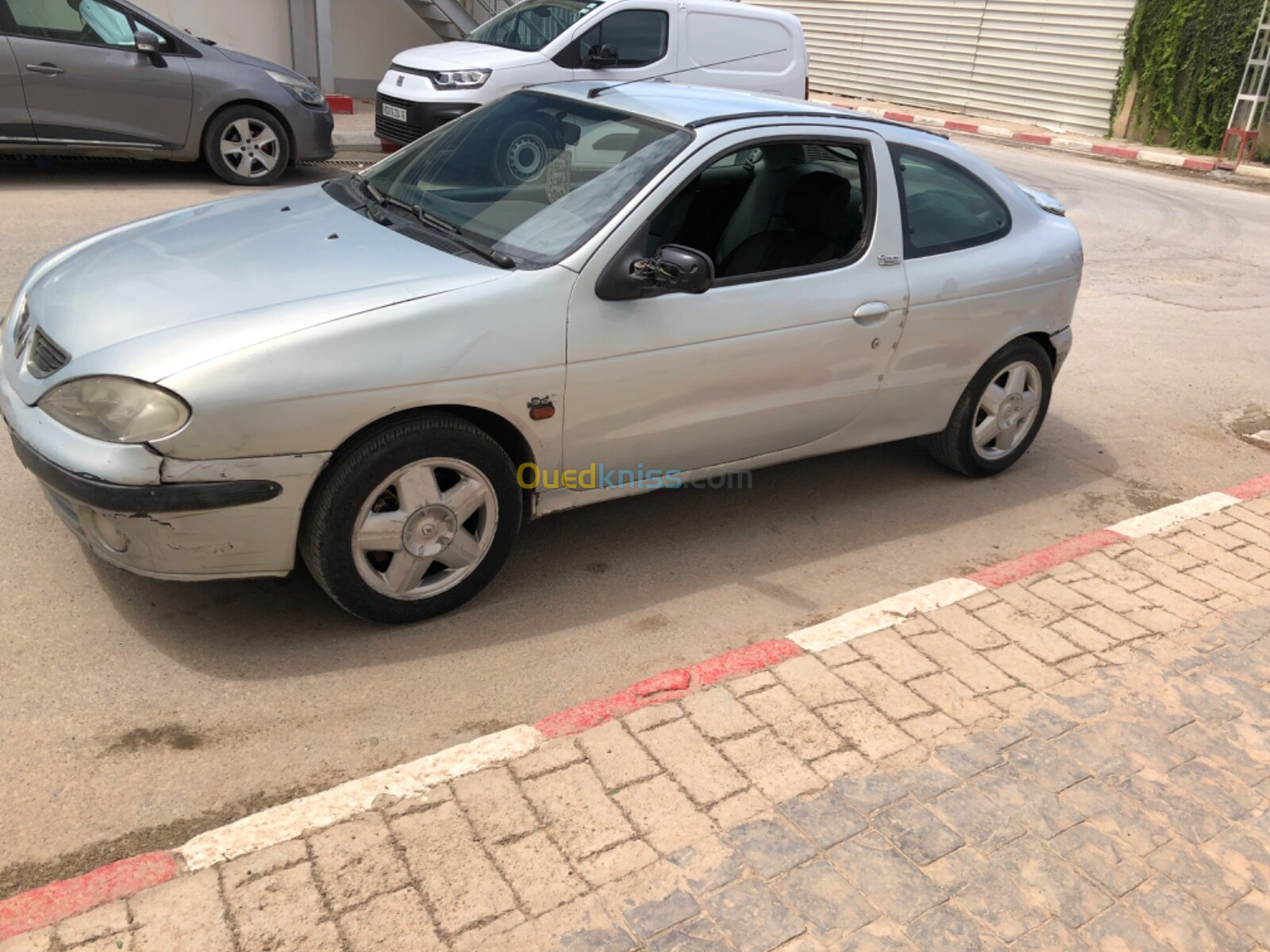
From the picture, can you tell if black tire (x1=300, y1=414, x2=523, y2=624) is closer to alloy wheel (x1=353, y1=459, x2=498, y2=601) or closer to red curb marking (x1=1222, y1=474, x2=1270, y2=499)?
alloy wheel (x1=353, y1=459, x2=498, y2=601)

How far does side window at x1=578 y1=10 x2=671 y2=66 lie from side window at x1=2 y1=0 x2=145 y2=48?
13.6ft

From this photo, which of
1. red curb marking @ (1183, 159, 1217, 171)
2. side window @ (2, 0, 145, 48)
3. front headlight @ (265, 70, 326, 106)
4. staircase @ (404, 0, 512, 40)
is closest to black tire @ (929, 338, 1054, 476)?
front headlight @ (265, 70, 326, 106)

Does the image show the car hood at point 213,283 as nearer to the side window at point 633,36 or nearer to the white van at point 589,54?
the white van at point 589,54

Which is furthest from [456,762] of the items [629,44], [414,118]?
[629,44]

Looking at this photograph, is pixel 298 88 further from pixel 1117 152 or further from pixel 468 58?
pixel 1117 152

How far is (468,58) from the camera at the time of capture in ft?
35.4

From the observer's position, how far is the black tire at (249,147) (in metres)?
9.59

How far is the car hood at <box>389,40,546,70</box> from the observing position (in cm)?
1062

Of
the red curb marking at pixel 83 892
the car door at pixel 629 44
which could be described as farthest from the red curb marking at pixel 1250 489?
the car door at pixel 629 44

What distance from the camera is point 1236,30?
56.7 ft

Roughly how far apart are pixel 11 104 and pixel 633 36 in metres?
5.58

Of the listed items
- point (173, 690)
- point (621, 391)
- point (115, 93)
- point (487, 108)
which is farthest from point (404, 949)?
point (115, 93)

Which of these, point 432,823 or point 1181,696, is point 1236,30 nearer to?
point 1181,696

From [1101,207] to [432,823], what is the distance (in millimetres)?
12557
